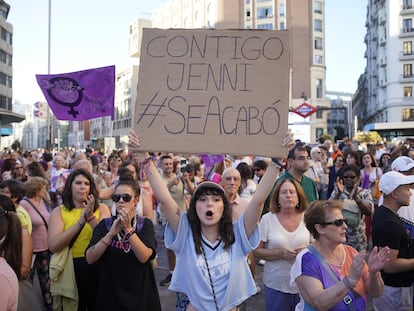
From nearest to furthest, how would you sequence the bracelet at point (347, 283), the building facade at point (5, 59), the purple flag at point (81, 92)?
the bracelet at point (347, 283), the purple flag at point (81, 92), the building facade at point (5, 59)

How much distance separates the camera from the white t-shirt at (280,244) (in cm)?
402

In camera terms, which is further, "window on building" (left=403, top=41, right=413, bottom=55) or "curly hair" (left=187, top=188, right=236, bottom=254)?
"window on building" (left=403, top=41, right=413, bottom=55)

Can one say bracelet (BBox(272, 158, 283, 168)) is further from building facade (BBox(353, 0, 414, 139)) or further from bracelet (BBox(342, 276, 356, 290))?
building facade (BBox(353, 0, 414, 139))

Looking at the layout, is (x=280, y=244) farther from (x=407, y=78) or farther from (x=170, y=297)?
(x=407, y=78)

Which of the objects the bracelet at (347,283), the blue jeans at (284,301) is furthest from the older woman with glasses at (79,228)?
the bracelet at (347,283)

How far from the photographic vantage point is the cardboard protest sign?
10.6 ft

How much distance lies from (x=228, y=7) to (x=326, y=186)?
53.7 m

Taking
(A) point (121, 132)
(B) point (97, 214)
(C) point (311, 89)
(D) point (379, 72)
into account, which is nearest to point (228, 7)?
(C) point (311, 89)

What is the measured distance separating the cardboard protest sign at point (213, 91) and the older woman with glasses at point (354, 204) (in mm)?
2160

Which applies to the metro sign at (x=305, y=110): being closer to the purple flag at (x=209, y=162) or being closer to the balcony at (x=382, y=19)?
the purple flag at (x=209, y=162)

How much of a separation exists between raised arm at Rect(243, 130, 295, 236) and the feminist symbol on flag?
482cm

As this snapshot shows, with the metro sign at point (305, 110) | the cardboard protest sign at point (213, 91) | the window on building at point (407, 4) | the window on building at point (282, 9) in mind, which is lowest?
the cardboard protest sign at point (213, 91)

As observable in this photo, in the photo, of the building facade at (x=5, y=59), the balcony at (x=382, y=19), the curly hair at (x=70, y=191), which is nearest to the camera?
the curly hair at (x=70, y=191)

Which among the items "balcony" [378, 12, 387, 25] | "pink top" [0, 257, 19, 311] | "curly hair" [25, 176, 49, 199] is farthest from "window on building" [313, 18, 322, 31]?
"pink top" [0, 257, 19, 311]
